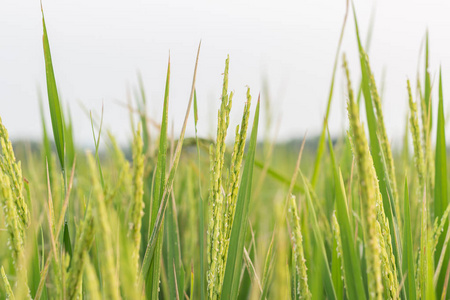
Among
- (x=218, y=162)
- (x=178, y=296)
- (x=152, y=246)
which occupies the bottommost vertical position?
(x=178, y=296)

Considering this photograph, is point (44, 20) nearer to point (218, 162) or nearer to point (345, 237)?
point (218, 162)

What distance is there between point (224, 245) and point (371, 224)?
0.58 feet

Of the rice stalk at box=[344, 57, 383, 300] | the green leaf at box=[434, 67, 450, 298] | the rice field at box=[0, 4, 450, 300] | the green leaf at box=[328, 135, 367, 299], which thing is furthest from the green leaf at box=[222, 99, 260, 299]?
the green leaf at box=[434, 67, 450, 298]

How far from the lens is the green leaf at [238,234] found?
53 cm

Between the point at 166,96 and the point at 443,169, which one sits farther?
the point at 443,169

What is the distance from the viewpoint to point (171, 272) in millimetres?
683

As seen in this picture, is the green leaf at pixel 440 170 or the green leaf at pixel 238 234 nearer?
the green leaf at pixel 238 234

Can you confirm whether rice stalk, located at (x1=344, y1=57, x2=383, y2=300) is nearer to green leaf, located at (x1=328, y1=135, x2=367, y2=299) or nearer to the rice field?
the rice field

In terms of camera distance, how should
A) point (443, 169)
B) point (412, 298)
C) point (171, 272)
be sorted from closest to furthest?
point (412, 298)
point (171, 272)
point (443, 169)

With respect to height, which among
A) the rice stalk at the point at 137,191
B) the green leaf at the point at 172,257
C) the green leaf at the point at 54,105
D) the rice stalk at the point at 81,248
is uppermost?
the green leaf at the point at 54,105

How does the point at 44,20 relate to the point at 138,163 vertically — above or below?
above

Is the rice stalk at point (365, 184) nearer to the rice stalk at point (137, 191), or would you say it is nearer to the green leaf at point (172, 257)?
the rice stalk at point (137, 191)

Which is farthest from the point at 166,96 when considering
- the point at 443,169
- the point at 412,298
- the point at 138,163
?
the point at 443,169

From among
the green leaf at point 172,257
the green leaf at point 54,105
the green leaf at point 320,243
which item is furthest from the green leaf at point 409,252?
the green leaf at point 54,105
